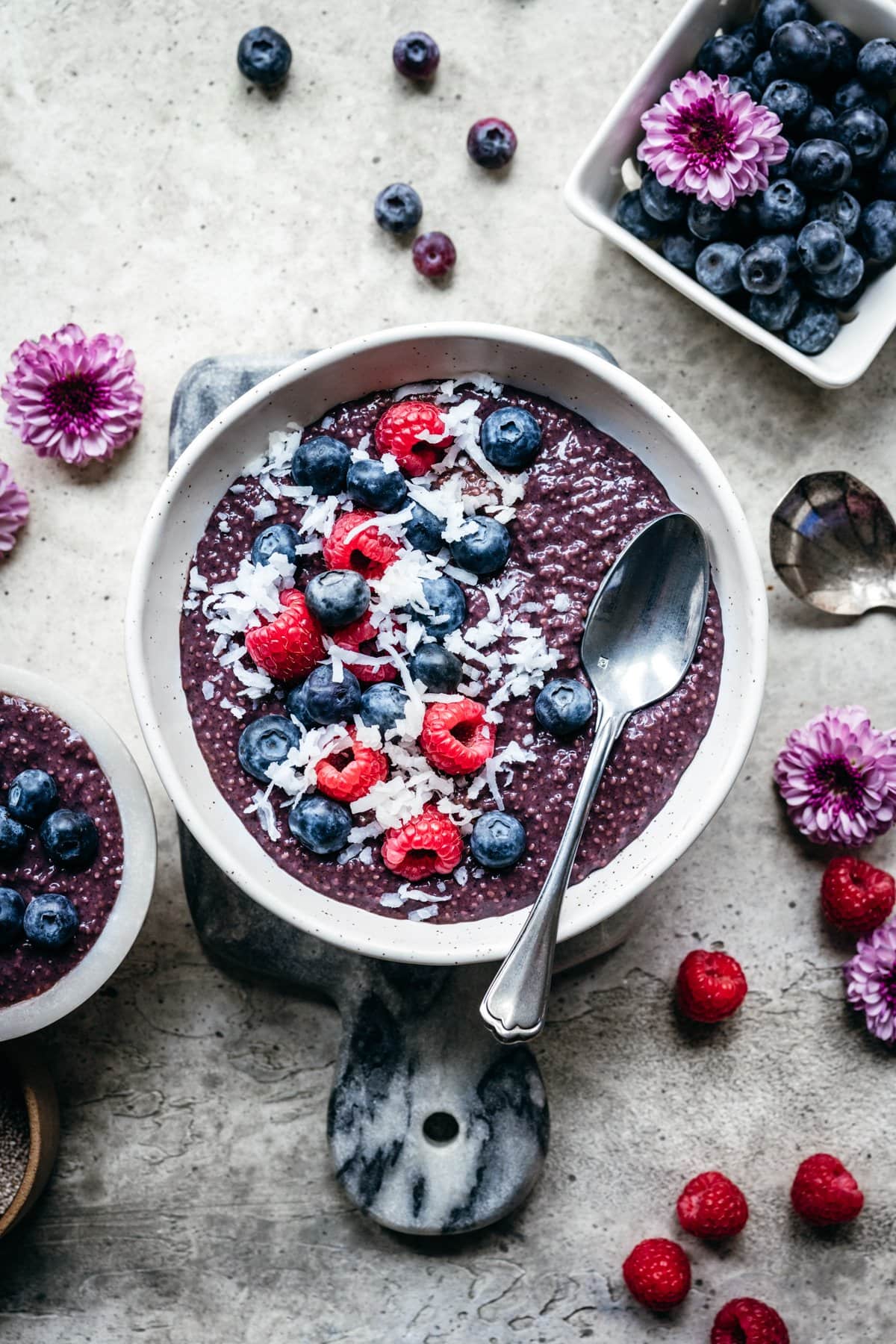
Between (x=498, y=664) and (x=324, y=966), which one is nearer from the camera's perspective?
(x=498, y=664)

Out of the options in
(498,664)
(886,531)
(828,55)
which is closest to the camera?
(498,664)

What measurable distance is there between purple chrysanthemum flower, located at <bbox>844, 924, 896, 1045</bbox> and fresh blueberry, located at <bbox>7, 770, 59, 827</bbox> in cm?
171

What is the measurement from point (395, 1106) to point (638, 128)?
210 cm

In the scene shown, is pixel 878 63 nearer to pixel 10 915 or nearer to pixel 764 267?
pixel 764 267

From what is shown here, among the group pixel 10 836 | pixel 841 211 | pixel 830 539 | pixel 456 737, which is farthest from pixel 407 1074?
pixel 841 211

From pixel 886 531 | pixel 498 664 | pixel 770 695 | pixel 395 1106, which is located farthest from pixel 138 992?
pixel 886 531

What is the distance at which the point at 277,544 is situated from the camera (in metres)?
2.05

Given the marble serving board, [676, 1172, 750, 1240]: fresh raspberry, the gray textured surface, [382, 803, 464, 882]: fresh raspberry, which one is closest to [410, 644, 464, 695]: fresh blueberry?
[382, 803, 464, 882]: fresh raspberry

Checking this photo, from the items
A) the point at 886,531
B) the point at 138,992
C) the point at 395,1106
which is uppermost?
the point at 886,531

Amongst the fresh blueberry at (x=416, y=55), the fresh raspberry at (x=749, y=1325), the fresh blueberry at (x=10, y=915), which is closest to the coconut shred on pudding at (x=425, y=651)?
the fresh blueberry at (x=10, y=915)

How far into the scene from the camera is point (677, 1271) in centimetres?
246

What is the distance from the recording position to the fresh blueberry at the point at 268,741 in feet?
6.72

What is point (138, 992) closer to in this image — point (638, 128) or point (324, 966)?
point (324, 966)

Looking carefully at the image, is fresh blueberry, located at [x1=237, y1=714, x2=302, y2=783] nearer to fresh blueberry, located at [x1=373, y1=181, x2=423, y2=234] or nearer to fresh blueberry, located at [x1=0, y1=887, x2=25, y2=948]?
fresh blueberry, located at [x1=0, y1=887, x2=25, y2=948]
